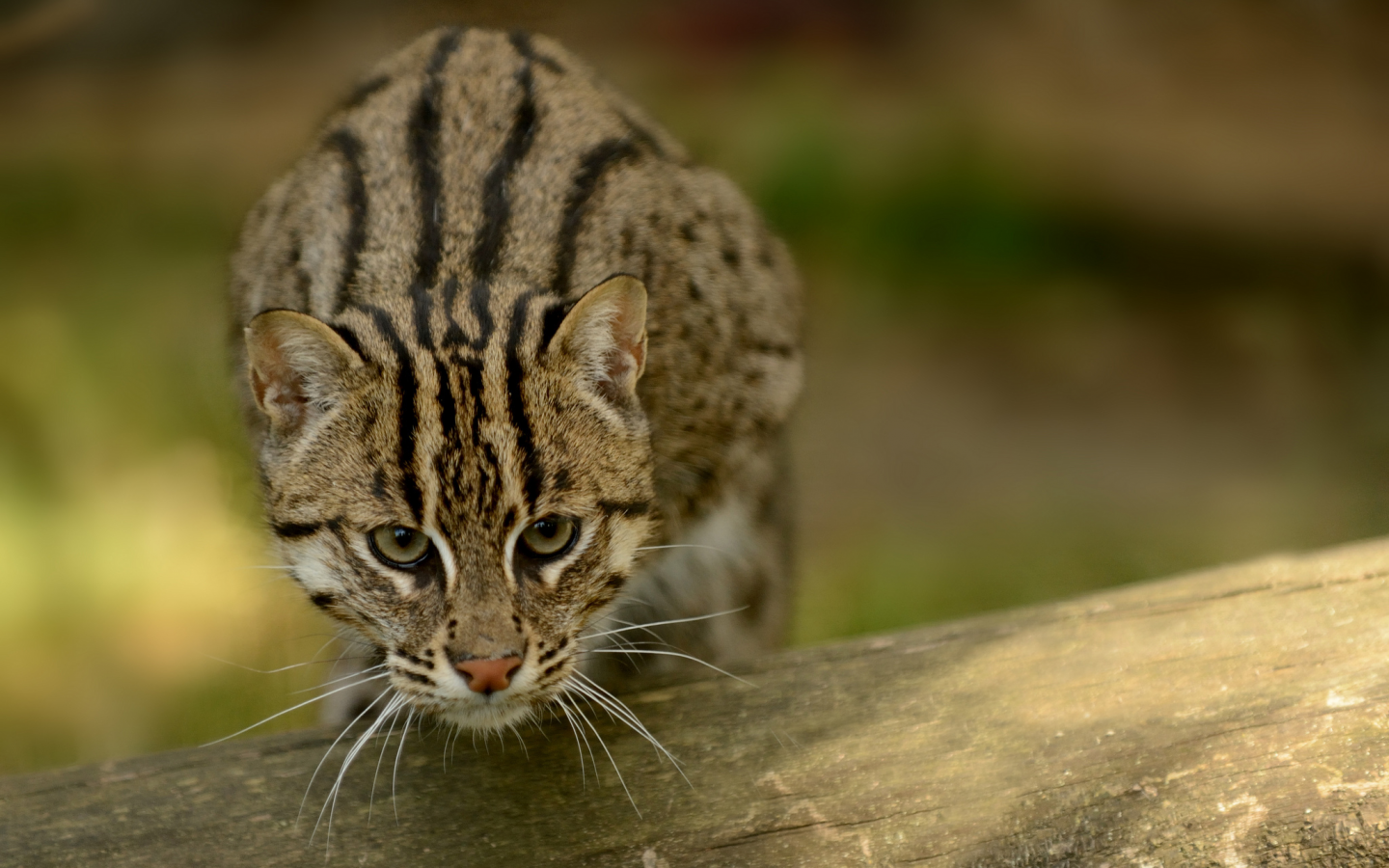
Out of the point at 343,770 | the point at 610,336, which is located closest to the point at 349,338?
the point at 610,336

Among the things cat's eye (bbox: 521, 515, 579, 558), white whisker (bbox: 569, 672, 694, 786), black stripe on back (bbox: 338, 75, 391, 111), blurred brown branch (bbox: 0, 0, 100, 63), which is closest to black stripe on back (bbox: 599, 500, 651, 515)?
cat's eye (bbox: 521, 515, 579, 558)

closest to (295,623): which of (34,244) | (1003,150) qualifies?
(34,244)

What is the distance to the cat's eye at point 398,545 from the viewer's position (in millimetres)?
3230

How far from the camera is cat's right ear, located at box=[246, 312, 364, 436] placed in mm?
3174

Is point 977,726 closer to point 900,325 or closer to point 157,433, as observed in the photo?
point 157,433

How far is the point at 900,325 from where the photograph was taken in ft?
31.1

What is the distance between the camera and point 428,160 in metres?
3.95

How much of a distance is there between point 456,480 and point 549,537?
1.00 feet

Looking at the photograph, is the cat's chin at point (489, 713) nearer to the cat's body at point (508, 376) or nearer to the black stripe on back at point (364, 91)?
the cat's body at point (508, 376)

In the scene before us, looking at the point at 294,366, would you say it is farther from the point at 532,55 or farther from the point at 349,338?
the point at 532,55

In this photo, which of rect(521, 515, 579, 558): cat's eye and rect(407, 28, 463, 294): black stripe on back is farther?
rect(407, 28, 463, 294): black stripe on back

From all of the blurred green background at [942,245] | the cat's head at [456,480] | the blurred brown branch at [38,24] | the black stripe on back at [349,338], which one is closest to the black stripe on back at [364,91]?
the cat's head at [456,480]

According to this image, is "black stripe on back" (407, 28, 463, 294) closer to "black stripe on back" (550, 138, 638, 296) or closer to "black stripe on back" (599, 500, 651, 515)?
"black stripe on back" (550, 138, 638, 296)

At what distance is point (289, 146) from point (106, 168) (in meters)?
1.32
